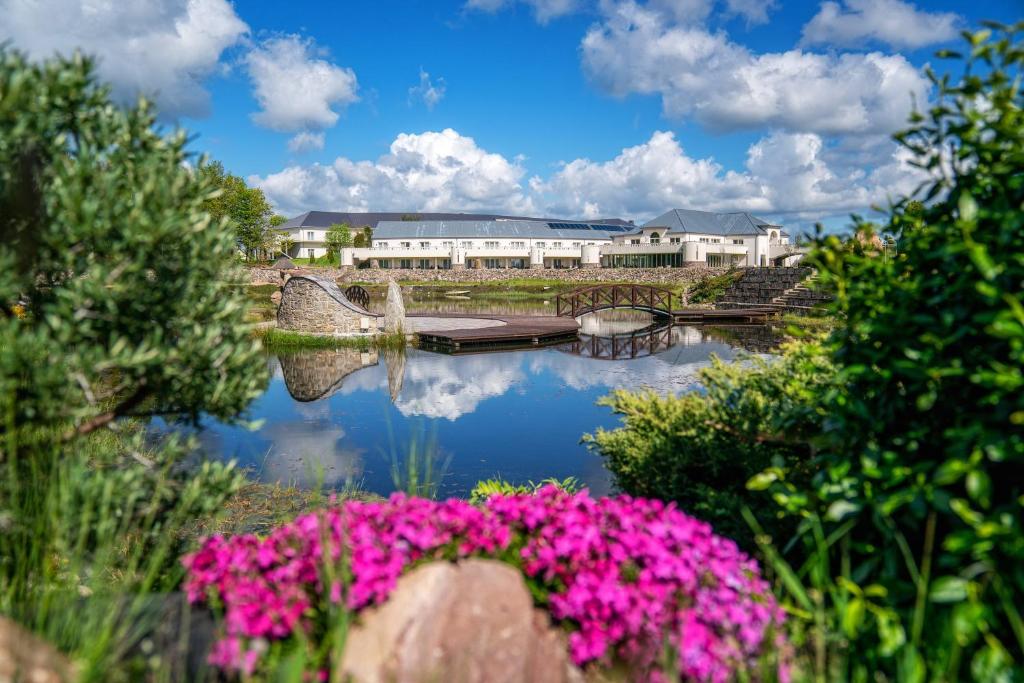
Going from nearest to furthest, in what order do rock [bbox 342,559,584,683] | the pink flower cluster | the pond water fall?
1. rock [bbox 342,559,584,683]
2. the pink flower cluster
3. the pond water

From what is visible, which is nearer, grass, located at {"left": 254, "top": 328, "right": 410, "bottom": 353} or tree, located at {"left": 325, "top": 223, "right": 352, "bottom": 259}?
grass, located at {"left": 254, "top": 328, "right": 410, "bottom": 353}

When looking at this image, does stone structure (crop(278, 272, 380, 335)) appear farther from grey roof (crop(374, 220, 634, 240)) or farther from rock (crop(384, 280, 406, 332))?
grey roof (crop(374, 220, 634, 240))

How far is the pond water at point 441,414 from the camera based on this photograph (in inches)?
363

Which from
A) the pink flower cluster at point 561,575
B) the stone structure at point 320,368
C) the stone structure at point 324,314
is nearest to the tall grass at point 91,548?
the pink flower cluster at point 561,575

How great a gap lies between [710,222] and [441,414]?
68.8 meters

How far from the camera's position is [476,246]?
84.0m

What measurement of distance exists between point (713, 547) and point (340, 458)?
7.89 m

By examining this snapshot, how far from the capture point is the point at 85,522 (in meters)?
2.88

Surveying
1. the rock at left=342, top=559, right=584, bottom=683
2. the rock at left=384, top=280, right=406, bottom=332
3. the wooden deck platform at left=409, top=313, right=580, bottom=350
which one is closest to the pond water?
the wooden deck platform at left=409, top=313, right=580, bottom=350

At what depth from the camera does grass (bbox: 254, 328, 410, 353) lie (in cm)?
2186

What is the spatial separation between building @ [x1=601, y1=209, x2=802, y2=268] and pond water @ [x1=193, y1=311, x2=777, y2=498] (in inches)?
1838

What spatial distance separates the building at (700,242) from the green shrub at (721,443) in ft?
204

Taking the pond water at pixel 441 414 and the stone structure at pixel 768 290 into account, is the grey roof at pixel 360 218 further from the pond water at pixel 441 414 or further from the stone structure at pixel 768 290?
the pond water at pixel 441 414

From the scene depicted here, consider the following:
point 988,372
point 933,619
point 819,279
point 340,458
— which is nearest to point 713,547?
point 933,619
